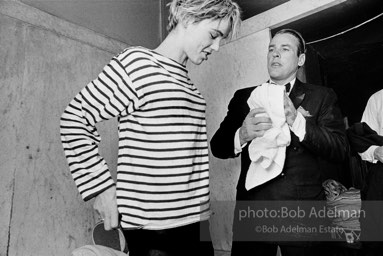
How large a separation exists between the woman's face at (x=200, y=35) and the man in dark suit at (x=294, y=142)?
0.46 m

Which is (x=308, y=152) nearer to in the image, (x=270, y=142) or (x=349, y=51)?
(x=270, y=142)

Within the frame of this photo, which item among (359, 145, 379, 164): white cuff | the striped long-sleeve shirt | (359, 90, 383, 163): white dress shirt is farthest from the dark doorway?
the striped long-sleeve shirt

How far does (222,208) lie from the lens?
8.28ft

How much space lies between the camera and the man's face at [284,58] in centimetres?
169

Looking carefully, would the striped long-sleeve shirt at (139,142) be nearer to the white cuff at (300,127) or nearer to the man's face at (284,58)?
the white cuff at (300,127)

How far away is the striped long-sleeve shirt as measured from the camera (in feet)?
2.89

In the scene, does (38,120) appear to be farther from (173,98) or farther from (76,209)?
(173,98)

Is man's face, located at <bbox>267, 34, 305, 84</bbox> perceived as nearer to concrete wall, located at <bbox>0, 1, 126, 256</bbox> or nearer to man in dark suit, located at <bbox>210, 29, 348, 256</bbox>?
man in dark suit, located at <bbox>210, 29, 348, 256</bbox>

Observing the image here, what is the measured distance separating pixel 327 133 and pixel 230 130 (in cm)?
48

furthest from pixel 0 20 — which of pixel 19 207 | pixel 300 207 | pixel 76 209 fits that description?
pixel 300 207

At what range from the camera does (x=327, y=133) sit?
1403 mm

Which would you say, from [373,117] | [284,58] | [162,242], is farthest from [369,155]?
[162,242]

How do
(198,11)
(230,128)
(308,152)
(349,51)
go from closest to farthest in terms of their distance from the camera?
(198,11) < (308,152) < (230,128) < (349,51)

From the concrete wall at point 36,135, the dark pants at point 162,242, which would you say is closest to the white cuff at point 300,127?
the dark pants at point 162,242
